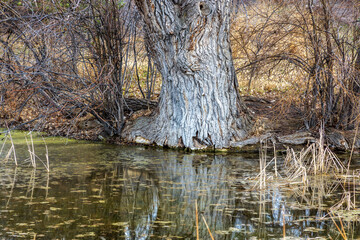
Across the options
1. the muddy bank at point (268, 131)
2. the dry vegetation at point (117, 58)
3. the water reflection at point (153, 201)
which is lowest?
the water reflection at point (153, 201)

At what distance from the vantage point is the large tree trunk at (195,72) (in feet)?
28.6

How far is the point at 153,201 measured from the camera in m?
5.17

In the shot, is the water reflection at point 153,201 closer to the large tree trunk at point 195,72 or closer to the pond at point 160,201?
Answer: the pond at point 160,201

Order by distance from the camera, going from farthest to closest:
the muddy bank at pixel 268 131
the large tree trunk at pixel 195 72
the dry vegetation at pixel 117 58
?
the muddy bank at pixel 268 131 → the large tree trunk at pixel 195 72 → the dry vegetation at pixel 117 58

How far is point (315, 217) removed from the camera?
456cm

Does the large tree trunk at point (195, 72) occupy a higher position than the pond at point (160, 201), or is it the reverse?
the large tree trunk at point (195, 72)

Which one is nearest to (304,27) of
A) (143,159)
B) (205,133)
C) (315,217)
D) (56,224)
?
(205,133)

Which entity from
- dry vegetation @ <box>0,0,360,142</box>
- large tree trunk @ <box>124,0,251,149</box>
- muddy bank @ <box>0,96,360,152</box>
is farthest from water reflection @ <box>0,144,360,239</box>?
dry vegetation @ <box>0,0,360,142</box>

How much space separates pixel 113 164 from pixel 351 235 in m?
4.40

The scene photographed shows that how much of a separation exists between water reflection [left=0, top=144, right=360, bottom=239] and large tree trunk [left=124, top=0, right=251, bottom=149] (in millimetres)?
1453

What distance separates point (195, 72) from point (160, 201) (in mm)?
4178

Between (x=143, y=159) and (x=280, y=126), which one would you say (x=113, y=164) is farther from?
(x=280, y=126)

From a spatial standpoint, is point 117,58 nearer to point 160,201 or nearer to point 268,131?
point 268,131

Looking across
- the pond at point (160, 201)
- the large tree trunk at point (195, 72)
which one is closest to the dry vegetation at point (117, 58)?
the large tree trunk at point (195, 72)
